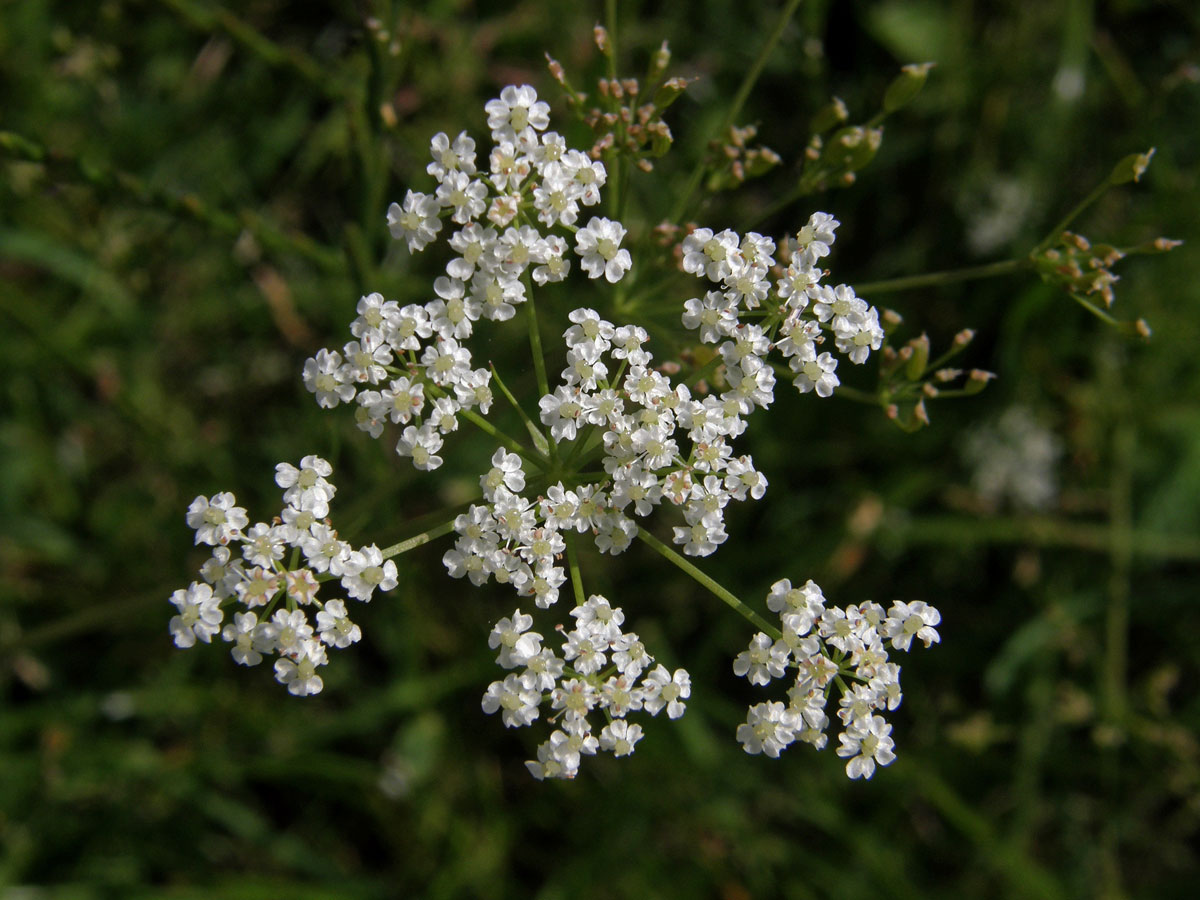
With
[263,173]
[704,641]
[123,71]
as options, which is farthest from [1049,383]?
[123,71]

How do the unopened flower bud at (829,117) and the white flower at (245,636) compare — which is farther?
the unopened flower bud at (829,117)

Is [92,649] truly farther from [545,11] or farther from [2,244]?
[545,11]

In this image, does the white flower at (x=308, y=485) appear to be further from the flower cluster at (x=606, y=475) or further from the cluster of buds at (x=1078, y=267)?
the cluster of buds at (x=1078, y=267)

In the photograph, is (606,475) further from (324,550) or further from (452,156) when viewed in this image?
(452,156)

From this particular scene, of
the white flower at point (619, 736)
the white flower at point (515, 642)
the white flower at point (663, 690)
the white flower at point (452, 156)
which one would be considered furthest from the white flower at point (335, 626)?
the white flower at point (452, 156)

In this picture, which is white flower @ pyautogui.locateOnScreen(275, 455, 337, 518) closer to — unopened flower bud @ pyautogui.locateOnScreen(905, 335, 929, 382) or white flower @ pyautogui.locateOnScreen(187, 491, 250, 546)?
white flower @ pyautogui.locateOnScreen(187, 491, 250, 546)

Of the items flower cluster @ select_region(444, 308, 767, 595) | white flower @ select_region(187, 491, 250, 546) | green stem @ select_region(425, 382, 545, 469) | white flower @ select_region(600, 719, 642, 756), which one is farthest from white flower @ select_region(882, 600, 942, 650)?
white flower @ select_region(187, 491, 250, 546)
